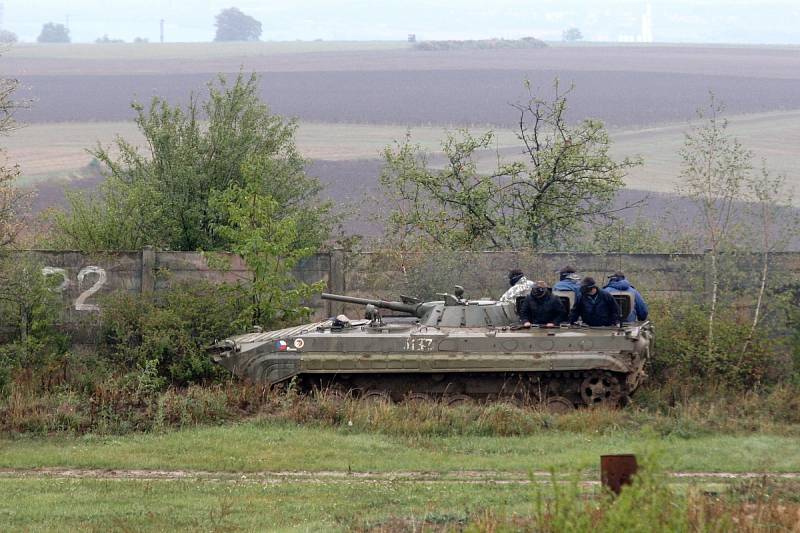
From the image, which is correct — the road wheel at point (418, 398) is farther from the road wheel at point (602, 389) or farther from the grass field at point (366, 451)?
the road wheel at point (602, 389)

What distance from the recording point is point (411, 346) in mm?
18594

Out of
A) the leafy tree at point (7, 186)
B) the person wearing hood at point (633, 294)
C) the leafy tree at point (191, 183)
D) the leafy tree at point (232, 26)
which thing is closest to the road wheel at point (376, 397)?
the person wearing hood at point (633, 294)

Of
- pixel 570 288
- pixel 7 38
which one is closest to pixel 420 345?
pixel 570 288

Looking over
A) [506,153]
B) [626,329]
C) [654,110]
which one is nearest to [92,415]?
[626,329]

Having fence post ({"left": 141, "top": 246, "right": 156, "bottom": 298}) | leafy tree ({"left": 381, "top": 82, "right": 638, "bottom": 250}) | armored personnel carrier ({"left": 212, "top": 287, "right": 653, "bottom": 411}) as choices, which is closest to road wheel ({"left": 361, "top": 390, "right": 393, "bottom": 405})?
armored personnel carrier ({"left": 212, "top": 287, "right": 653, "bottom": 411})

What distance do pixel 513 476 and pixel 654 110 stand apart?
60.0 meters

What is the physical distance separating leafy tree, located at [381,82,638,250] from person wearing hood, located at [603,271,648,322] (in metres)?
6.74

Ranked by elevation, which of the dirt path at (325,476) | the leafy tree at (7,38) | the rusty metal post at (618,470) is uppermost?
the leafy tree at (7,38)

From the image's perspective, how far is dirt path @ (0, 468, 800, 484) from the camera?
1335 cm

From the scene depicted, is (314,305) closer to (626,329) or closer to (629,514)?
(626,329)

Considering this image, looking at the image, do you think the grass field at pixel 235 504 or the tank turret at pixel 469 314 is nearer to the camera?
the grass field at pixel 235 504

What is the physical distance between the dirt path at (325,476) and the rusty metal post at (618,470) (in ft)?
15.2

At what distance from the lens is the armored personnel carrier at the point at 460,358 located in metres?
18.4

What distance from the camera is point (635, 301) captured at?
19.8 meters
